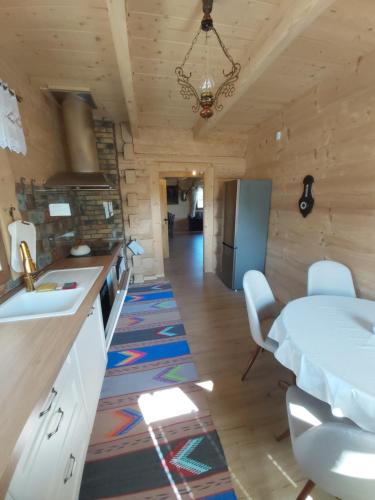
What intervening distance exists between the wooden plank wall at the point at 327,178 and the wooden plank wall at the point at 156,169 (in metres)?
0.79

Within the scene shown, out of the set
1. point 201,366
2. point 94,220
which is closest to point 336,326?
point 201,366

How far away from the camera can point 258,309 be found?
5.59ft

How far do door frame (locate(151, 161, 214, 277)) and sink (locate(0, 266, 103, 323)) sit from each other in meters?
1.99

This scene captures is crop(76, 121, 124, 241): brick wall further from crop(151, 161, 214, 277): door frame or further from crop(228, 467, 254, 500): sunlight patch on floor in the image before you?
crop(228, 467, 254, 500): sunlight patch on floor

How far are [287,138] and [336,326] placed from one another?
232 cm

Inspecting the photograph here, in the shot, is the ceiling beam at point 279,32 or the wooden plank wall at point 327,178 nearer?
the ceiling beam at point 279,32

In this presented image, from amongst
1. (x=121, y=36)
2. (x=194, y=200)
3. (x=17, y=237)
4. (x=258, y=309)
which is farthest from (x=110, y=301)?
(x=194, y=200)

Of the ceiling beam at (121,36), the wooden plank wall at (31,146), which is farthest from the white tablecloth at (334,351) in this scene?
the ceiling beam at (121,36)

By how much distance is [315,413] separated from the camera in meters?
0.99

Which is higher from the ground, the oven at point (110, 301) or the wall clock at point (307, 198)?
the wall clock at point (307, 198)

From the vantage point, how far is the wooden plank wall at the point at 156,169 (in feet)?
10.6

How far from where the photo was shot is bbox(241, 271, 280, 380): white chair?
1489mm

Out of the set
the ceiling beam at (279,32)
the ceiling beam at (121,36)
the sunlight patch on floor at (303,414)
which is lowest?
the sunlight patch on floor at (303,414)

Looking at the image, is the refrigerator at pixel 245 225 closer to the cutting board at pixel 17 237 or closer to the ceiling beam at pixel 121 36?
the ceiling beam at pixel 121 36
